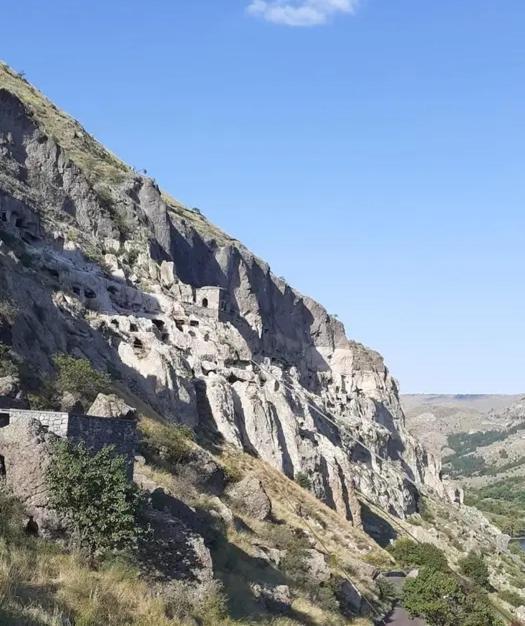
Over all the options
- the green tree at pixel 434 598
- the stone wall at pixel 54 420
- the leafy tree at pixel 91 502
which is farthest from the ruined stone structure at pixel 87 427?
the green tree at pixel 434 598

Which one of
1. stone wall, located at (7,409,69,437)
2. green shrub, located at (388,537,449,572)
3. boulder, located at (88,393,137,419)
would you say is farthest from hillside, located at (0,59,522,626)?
boulder, located at (88,393,137,419)

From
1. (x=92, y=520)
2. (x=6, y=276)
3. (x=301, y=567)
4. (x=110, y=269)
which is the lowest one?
(x=301, y=567)

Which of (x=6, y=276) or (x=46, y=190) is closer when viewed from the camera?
(x=6, y=276)

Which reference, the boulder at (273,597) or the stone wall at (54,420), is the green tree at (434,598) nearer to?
the boulder at (273,597)

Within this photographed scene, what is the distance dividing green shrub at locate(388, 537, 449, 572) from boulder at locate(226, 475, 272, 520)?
1223 cm

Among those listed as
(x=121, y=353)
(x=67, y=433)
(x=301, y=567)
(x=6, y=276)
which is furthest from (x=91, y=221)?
(x=67, y=433)

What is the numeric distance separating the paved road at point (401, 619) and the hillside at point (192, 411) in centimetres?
56

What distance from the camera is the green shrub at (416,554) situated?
109ft

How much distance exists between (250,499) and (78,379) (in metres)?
6.33

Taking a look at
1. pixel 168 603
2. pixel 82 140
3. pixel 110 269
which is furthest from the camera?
pixel 82 140

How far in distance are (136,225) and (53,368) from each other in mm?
30805

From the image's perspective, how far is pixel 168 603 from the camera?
10273 mm

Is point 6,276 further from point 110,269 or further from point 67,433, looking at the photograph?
point 110,269

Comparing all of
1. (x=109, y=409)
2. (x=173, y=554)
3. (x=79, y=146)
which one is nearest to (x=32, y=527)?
(x=173, y=554)
